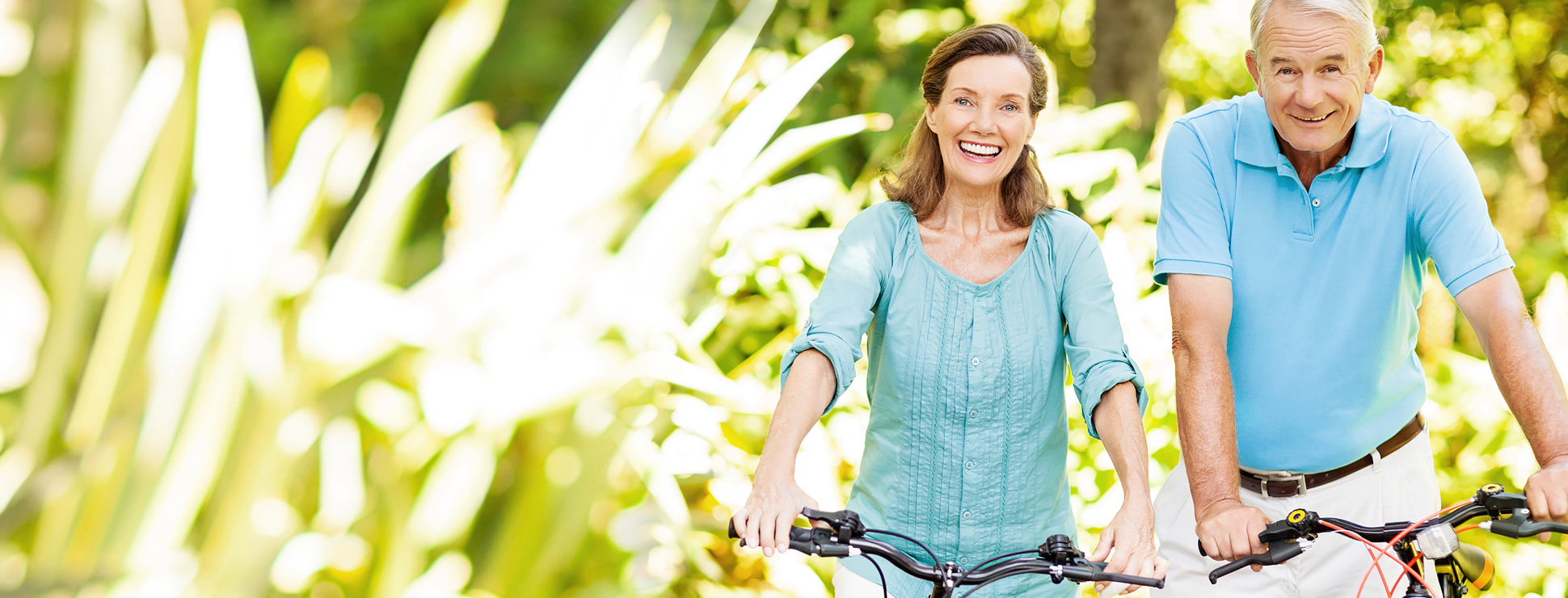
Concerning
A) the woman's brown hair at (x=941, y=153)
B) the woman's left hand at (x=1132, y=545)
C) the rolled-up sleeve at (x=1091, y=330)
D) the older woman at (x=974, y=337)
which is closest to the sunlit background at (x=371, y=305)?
the woman's brown hair at (x=941, y=153)

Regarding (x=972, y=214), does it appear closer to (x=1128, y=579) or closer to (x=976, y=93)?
(x=976, y=93)

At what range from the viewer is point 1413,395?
189 cm

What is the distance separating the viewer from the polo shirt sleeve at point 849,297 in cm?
158

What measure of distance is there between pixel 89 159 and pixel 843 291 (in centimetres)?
101

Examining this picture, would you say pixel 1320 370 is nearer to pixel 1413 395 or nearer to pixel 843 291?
→ pixel 1413 395

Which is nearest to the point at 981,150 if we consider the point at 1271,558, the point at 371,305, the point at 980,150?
the point at 980,150

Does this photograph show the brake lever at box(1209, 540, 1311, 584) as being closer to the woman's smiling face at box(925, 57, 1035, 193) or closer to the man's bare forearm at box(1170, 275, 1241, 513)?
the man's bare forearm at box(1170, 275, 1241, 513)

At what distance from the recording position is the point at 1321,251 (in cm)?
174

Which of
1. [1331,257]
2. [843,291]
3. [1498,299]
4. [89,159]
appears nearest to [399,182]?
[89,159]

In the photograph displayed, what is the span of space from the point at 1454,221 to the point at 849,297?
909 mm

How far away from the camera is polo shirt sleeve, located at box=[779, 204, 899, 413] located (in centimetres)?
158

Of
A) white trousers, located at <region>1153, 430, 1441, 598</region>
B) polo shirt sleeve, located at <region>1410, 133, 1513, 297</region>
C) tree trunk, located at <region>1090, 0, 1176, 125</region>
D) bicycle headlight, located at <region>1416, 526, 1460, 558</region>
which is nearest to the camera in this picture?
bicycle headlight, located at <region>1416, 526, 1460, 558</region>

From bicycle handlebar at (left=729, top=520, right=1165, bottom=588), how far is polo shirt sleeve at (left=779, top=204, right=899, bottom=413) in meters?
0.25

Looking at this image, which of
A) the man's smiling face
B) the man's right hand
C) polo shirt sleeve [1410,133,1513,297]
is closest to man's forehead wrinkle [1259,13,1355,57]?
the man's smiling face
